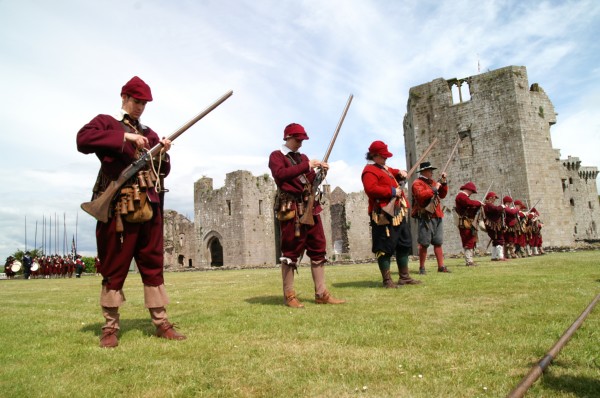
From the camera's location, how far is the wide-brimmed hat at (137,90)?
443cm

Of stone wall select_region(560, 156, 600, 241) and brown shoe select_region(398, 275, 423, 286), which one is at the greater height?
stone wall select_region(560, 156, 600, 241)

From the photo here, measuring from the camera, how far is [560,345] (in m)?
3.12

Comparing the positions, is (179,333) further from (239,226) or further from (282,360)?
(239,226)

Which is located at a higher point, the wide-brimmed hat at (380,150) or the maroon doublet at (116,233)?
the wide-brimmed hat at (380,150)

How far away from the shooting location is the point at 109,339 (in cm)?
404

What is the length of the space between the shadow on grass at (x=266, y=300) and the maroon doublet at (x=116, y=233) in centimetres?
216

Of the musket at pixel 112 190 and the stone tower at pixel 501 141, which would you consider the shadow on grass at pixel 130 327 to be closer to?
the musket at pixel 112 190

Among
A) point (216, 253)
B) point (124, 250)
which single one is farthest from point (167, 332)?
point (216, 253)

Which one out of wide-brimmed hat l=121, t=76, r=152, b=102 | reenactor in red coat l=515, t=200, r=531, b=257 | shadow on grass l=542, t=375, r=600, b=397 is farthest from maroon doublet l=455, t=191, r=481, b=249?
shadow on grass l=542, t=375, r=600, b=397

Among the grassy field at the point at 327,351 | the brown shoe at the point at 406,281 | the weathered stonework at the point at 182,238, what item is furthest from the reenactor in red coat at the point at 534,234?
the weathered stonework at the point at 182,238

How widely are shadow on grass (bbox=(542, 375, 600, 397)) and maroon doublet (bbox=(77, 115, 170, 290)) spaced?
11.0 feet

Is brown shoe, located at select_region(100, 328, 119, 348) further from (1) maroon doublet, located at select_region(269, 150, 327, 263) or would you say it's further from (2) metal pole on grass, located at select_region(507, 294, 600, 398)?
(2) metal pole on grass, located at select_region(507, 294, 600, 398)

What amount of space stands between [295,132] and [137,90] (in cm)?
228

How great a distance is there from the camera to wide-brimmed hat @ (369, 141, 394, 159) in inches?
293
